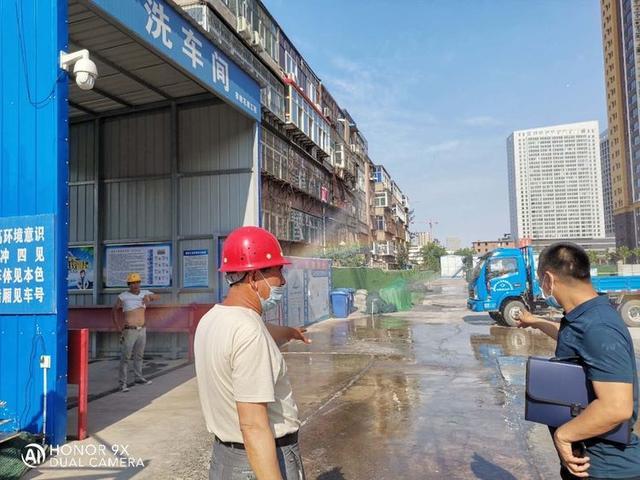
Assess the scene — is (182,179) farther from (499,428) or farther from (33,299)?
(499,428)

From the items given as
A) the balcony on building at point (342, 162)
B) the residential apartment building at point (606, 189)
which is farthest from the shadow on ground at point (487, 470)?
the residential apartment building at point (606, 189)

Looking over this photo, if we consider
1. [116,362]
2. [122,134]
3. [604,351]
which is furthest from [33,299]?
[122,134]

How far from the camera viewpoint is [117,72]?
32.7 ft

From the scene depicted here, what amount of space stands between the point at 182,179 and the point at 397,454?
30.4 feet

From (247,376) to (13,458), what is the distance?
4.23 m

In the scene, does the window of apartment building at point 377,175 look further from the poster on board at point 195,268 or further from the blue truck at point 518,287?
the poster on board at point 195,268

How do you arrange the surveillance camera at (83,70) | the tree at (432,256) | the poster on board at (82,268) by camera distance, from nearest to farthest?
the surveillance camera at (83,70), the poster on board at (82,268), the tree at (432,256)

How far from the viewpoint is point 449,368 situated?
9.91 meters

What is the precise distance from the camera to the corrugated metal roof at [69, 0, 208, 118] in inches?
314

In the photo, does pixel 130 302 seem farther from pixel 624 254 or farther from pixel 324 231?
pixel 624 254

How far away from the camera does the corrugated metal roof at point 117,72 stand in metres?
7.99

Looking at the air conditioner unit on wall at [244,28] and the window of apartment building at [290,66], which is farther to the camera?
the window of apartment building at [290,66]

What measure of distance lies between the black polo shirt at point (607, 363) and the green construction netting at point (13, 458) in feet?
16.2

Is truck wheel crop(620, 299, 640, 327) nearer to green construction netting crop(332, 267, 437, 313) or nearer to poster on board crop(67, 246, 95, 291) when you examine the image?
green construction netting crop(332, 267, 437, 313)
